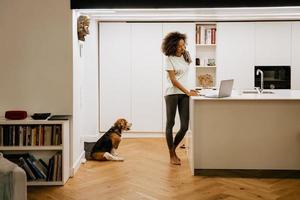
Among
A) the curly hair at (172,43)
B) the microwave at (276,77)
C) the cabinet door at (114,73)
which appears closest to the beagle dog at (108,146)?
the curly hair at (172,43)

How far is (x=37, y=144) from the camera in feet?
14.2

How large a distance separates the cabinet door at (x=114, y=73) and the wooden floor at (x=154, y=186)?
180cm

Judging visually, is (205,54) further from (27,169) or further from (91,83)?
(27,169)

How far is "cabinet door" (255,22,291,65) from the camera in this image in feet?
22.6

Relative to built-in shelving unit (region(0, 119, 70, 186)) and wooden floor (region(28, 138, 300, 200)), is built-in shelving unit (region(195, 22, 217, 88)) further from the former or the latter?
built-in shelving unit (region(0, 119, 70, 186))

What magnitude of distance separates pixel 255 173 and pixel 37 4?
287 cm

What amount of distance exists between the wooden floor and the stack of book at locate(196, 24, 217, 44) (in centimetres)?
246

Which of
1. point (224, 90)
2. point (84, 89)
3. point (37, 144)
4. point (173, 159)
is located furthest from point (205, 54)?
point (37, 144)

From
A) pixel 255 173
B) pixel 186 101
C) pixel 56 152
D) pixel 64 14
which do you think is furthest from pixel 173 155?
pixel 64 14

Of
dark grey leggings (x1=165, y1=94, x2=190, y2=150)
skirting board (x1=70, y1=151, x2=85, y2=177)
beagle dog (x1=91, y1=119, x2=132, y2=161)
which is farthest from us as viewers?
beagle dog (x1=91, y1=119, x2=132, y2=161)

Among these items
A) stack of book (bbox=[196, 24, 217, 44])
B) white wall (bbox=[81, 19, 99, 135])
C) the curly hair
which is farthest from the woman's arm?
stack of book (bbox=[196, 24, 217, 44])

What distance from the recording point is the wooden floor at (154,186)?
3977 mm

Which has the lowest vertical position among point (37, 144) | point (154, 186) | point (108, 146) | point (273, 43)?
point (154, 186)

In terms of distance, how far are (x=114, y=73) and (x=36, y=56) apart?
7.92 feet
